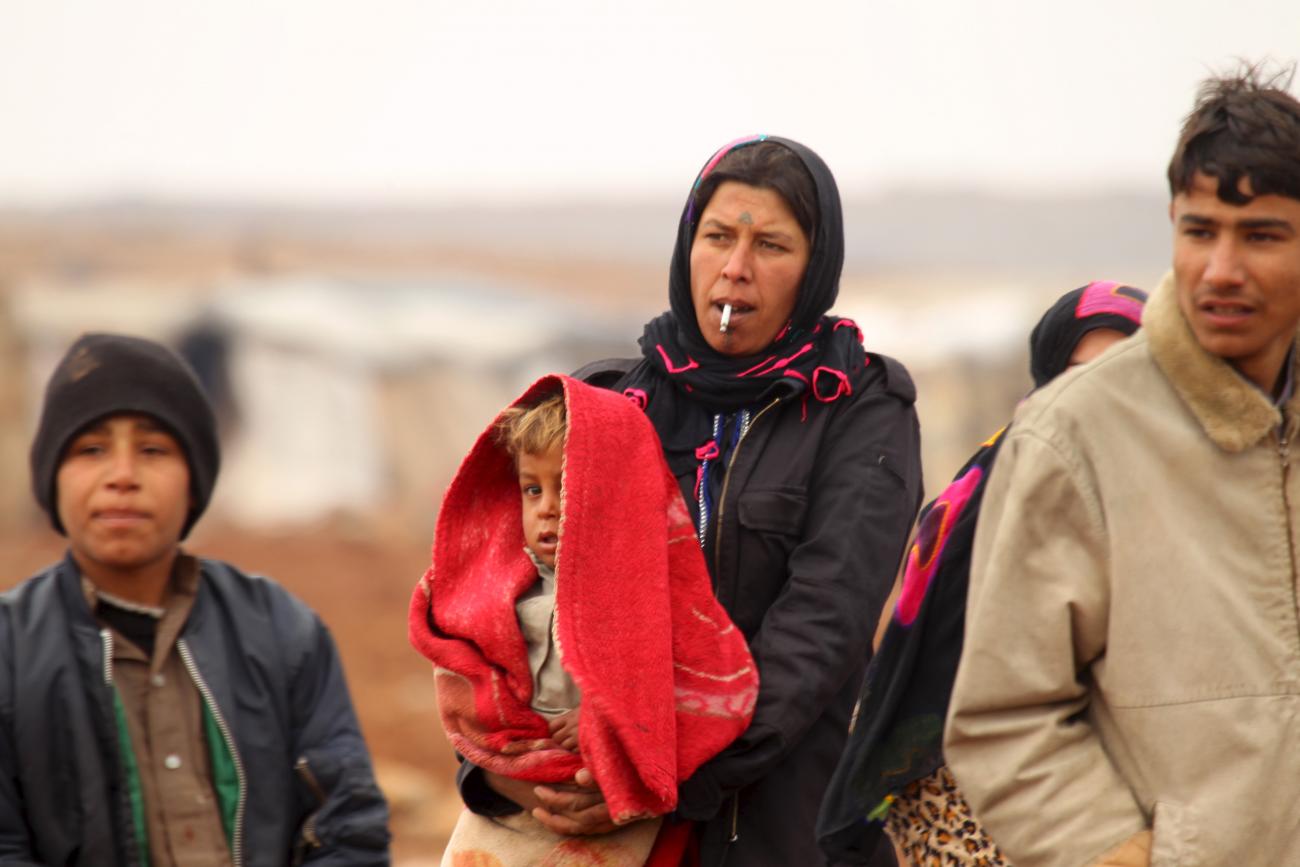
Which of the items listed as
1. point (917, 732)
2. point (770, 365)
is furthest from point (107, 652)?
point (917, 732)

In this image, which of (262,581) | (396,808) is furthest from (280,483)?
(262,581)

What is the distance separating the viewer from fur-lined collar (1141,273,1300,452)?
85.6 inches

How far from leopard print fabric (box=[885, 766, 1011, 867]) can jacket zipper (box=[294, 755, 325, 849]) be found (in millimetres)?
1042

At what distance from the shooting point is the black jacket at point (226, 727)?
8.97 ft

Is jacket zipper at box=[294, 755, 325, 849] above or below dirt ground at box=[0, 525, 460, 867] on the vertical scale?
above

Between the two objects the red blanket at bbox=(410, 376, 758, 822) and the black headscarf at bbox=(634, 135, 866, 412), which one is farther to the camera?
the black headscarf at bbox=(634, 135, 866, 412)


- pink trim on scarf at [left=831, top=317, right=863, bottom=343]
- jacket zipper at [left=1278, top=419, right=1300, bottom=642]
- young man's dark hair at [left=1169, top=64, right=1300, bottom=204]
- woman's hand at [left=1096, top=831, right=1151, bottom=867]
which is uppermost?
young man's dark hair at [left=1169, top=64, right=1300, bottom=204]

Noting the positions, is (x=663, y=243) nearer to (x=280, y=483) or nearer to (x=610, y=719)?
(x=280, y=483)

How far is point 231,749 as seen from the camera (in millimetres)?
2863

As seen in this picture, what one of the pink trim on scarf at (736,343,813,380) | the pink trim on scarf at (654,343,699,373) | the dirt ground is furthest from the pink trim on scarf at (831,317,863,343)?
the dirt ground

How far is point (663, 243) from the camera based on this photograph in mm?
56250

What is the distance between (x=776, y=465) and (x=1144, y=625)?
80cm

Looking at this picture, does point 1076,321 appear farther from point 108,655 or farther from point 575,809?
point 108,655

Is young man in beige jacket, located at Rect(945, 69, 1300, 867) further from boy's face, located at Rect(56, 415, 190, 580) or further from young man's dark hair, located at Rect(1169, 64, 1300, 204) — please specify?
boy's face, located at Rect(56, 415, 190, 580)
